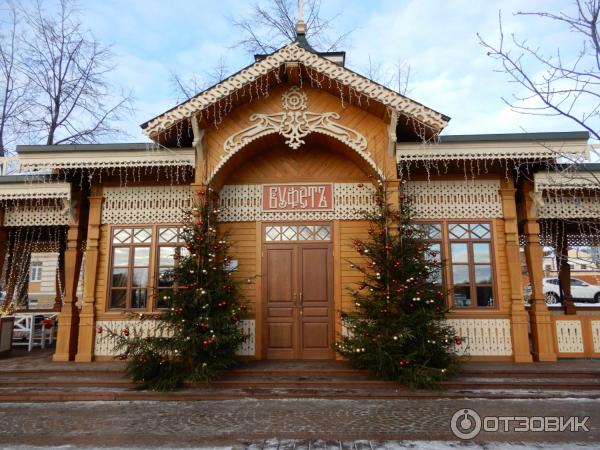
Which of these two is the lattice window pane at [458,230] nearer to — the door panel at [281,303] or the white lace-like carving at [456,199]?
the white lace-like carving at [456,199]

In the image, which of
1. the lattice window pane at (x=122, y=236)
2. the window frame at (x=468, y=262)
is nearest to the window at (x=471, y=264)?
the window frame at (x=468, y=262)

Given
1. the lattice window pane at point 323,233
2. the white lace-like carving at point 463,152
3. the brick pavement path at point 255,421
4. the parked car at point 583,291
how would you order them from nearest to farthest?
the brick pavement path at point 255,421 < the white lace-like carving at point 463,152 < the lattice window pane at point 323,233 < the parked car at point 583,291

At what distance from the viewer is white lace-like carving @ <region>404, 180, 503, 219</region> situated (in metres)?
7.87

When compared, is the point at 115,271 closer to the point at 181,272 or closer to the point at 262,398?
the point at 181,272

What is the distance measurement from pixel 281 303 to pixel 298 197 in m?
2.04

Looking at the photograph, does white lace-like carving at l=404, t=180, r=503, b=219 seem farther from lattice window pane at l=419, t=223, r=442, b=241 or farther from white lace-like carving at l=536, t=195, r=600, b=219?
white lace-like carving at l=536, t=195, r=600, b=219

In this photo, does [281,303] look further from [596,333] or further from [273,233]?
[596,333]

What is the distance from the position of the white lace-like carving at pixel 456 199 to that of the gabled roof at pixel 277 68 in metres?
1.48

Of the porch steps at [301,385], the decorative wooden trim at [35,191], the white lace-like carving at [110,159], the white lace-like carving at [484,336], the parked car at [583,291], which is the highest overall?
the white lace-like carving at [110,159]

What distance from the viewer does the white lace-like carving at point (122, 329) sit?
765cm

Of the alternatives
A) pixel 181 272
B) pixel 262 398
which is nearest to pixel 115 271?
pixel 181 272

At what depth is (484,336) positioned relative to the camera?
294 inches

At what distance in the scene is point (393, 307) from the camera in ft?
20.6

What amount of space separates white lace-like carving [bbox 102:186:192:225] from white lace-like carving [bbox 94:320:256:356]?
192cm
